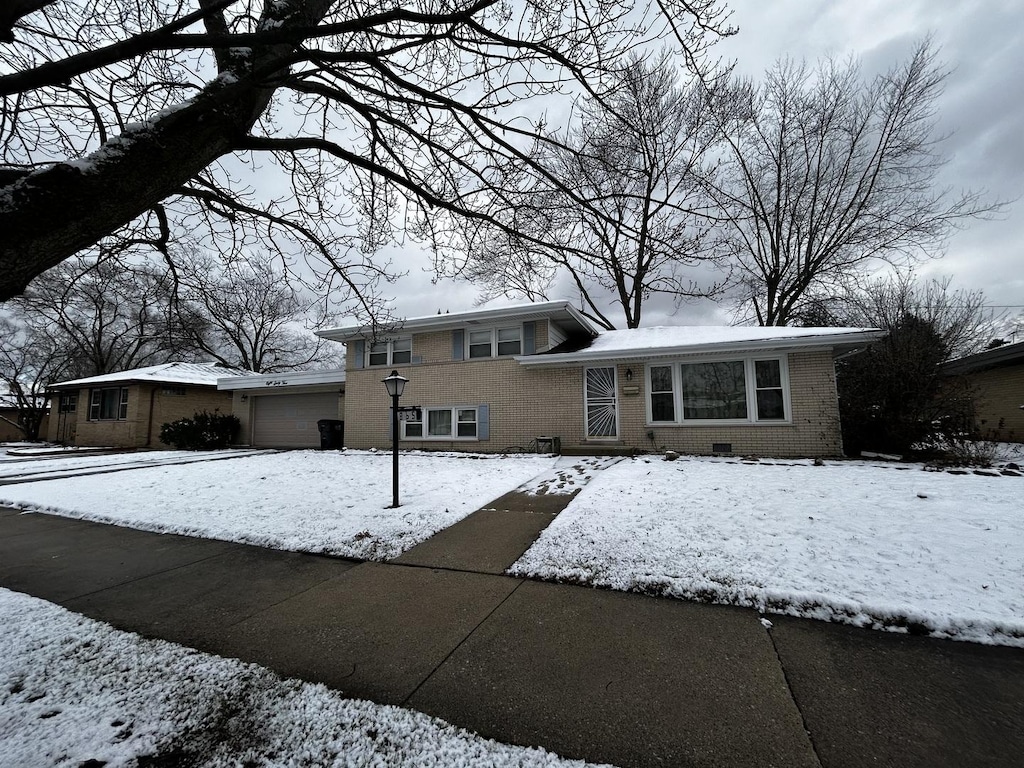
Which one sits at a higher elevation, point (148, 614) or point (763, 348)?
point (763, 348)

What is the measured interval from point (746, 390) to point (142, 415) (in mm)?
24163

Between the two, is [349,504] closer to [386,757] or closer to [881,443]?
[386,757]

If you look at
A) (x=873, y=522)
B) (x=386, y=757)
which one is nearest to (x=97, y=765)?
(x=386, y=757)

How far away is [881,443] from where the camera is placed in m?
10.3

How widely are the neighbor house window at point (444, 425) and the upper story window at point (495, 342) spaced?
1.91 metres

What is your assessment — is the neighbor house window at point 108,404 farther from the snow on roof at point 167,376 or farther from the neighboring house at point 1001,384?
the neighboring house at point 1001,384

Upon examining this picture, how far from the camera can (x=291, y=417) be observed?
1880 centimetres

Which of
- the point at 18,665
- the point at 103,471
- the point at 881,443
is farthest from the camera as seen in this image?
the point at 103,471

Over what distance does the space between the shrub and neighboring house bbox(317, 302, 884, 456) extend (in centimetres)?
672

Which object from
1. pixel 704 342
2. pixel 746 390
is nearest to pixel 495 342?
pixel 704 342

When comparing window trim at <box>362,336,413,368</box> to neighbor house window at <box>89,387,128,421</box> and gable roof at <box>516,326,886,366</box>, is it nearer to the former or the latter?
gable roof at <box>516,326,886,366</box>

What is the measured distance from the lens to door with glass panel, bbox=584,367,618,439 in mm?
12203

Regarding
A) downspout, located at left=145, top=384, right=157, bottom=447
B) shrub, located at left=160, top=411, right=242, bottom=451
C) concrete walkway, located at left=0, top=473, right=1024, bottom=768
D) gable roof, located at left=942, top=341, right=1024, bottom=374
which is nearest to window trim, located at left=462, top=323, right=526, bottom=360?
concrete walkway, located at left=0, top=473, right=1024, bottom=768

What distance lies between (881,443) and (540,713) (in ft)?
39.0
